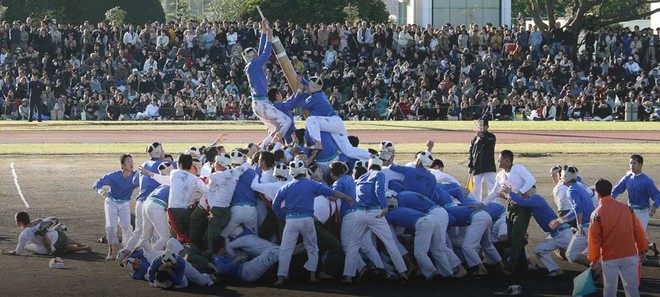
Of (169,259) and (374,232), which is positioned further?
(374,232)

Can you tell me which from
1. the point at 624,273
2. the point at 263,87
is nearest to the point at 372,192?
the point at 624,273

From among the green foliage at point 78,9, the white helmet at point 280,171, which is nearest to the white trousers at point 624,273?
the white helmet at point 280,171

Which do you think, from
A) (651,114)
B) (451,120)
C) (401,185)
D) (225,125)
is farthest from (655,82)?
(401,185)

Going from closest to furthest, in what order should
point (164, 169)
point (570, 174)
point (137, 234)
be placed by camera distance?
1. point (570, 174)
2. point (137, 234)
3. point (164, 169)

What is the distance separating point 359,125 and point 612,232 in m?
30.4

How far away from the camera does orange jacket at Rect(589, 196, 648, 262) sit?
1434cm

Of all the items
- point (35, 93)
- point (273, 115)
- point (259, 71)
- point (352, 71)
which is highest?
point (259, 71)

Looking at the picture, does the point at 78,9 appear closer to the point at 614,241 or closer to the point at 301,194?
the point at 301,194

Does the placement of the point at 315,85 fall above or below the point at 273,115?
above

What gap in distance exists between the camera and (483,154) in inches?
947

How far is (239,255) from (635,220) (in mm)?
6212

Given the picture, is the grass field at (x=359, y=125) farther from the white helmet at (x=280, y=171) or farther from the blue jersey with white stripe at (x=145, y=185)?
the white helmet at (x=280, y=171)

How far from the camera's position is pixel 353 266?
17.5m

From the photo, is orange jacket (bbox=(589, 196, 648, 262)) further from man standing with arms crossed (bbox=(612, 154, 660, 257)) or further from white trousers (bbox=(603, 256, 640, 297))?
man standing with arms crossed (bbox=(612, 154, 660, 257))
